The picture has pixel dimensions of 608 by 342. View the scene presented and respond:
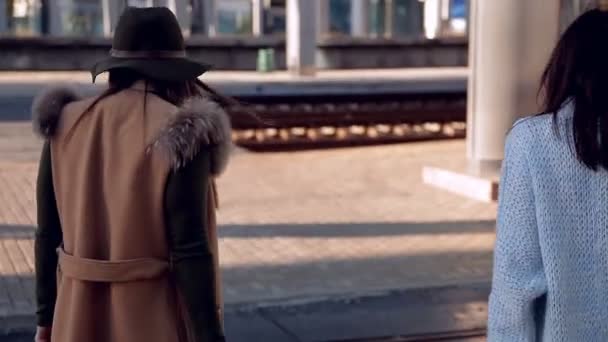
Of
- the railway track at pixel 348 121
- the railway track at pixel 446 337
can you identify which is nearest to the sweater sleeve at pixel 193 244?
the railway track at pixel 446 337

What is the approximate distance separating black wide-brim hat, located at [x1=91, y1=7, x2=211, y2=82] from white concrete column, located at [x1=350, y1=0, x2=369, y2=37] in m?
44.6

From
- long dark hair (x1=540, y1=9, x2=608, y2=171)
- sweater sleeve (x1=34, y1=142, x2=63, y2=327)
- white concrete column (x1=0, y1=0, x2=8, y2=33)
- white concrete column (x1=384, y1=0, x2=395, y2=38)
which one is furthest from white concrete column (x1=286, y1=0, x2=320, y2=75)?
long dark hair (x1=540, y1=9, x2=608, y2=171)

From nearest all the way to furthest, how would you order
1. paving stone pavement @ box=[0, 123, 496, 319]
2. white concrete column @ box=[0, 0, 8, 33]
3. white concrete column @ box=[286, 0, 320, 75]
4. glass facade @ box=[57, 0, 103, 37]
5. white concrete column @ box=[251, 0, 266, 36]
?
1. paving stone pavement @ box=[0, 123, 496, 319]
2. white concrete column @ box=[286, 0, 320, 75]
3. white concrete column @ box=[0, 0, 8, 33]
4. glass facade @ box=[57, 0, 103, 37]
5. white concrete column @ box=[251, 0, 266, 36]

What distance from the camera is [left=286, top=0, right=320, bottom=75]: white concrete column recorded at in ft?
101

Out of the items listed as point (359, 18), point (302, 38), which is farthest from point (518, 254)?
point (359, 18)

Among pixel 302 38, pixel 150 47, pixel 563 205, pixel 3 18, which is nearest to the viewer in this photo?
pixel 563 205

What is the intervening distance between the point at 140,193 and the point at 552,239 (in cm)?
99

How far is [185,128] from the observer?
2.62 meters

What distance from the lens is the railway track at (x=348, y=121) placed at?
1652cm

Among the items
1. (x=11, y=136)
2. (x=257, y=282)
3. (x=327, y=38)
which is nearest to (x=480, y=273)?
(x=257, y=282)

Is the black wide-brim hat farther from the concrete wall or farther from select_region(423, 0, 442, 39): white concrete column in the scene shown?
select_region(423, 0, 442, 39): white concrete column

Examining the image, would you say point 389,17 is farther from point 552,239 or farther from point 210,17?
point 552,239

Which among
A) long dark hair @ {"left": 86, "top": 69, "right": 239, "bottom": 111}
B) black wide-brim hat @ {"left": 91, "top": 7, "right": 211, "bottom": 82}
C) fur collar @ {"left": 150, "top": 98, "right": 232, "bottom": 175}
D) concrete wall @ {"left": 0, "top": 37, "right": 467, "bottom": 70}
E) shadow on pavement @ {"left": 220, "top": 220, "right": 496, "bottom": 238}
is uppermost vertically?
black wide-brim hat @ {"left": 91, "top": 7, "right": 211, "bottom": 82}

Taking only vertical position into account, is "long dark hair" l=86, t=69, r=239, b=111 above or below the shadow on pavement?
above
